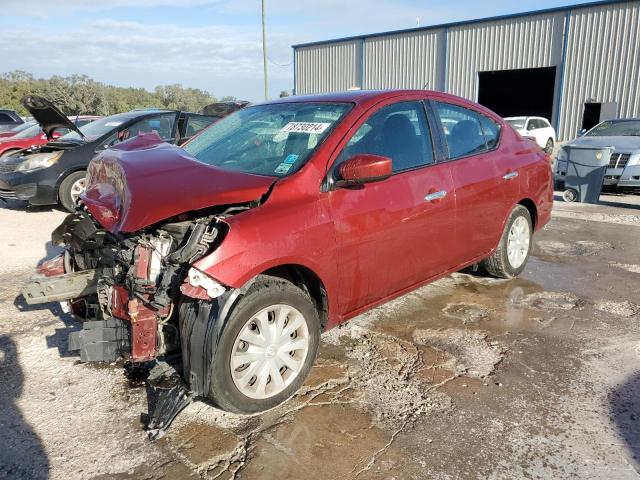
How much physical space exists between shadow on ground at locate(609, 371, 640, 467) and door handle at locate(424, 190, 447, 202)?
5.39ft

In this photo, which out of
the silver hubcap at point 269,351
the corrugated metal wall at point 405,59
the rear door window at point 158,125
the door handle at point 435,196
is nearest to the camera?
the silver hubcap at point 269,351

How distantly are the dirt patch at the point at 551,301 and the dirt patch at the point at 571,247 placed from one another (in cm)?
154

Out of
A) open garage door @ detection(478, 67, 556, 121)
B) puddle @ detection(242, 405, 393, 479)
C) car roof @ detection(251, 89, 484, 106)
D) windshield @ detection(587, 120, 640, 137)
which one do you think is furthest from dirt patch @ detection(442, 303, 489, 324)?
open garage door @ detection(478, 67, 556, 121)

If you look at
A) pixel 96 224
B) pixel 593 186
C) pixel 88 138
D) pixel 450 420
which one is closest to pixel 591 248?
pixel 593 186

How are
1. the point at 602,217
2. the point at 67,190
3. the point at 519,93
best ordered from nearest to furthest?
the point at 67,190 < the point at 602,217 < the point at 519,93

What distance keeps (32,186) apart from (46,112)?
2926 millimetres

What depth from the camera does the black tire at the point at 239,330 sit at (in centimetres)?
261

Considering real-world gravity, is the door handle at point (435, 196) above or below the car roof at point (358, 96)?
below

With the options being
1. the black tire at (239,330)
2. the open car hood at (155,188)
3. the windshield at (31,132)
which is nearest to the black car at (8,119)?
the windshield at (31,132)

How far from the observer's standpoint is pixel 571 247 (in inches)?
253

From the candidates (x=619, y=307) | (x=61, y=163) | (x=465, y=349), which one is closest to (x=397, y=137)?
(x=465, y=349)

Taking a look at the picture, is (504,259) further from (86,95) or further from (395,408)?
(86,95)

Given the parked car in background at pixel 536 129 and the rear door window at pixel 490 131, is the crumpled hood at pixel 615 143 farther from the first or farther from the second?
the parked car in background at pixel 536 129

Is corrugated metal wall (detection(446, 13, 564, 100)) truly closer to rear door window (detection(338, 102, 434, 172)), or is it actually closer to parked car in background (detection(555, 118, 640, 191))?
parked car in background (detection(555, 118, 640, 191))
